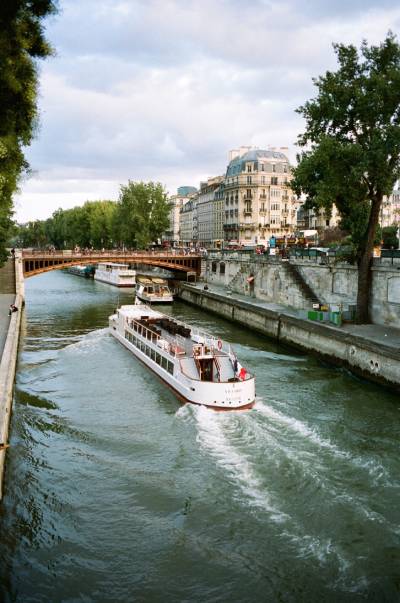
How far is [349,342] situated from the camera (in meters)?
25.2

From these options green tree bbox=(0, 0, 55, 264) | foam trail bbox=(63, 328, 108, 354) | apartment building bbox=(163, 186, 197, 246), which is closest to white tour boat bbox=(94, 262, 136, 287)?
foam trail bbox=(63, 328, 108, 354)

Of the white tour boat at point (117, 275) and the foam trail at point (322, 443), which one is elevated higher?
the white tour boat at point (117, 275)

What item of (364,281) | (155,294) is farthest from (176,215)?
(364,281)

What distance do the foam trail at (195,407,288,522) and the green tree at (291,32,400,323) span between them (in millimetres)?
13005

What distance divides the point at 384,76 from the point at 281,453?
61.6 ft

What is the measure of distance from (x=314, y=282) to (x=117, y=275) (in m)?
36.7

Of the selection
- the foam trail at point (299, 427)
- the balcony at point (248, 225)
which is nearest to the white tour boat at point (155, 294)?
the foam trail at point (299, 427)

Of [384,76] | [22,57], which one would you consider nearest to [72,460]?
[22,57]

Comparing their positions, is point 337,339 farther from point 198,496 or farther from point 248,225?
point 248,225

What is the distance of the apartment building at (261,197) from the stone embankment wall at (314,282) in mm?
32617

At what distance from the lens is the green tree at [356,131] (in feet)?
81.1

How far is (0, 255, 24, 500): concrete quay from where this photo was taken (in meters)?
14.0

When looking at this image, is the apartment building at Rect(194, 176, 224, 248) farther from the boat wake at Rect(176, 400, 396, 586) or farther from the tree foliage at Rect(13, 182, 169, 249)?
the boat wake at Rect(176, 400, 396, 586)

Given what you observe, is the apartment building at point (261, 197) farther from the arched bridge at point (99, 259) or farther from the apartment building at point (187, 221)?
the apartment building at point (187, 221)
